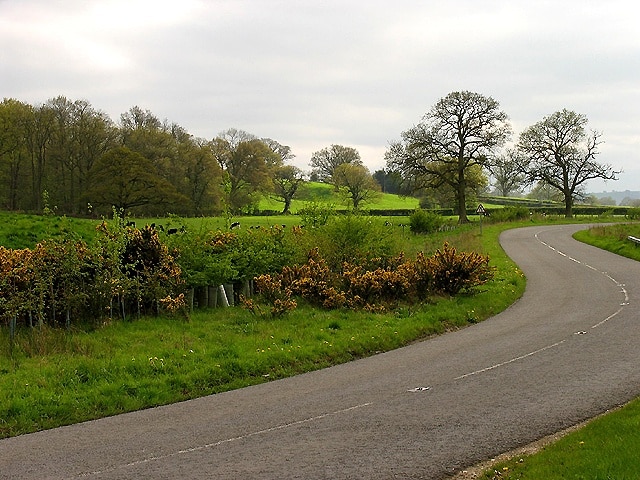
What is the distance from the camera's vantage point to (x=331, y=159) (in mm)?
126625

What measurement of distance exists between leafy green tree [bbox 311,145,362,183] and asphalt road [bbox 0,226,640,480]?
4417 inches

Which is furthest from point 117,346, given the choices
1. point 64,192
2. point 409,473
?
point 64,192

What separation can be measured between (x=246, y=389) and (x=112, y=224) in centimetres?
711

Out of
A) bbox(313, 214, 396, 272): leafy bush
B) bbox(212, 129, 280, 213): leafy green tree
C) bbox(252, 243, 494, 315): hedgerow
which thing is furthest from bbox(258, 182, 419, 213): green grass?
bbox(252, 243, 494, 315): hedgerow

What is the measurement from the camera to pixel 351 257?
68.9 feet

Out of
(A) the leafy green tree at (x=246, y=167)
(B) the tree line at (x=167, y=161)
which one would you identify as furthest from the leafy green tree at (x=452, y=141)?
(A) the leafy green tree at (x=246, y=167)

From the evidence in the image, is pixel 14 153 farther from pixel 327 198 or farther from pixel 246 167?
pixel 327 198

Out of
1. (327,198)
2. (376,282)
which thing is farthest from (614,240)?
(327,198)

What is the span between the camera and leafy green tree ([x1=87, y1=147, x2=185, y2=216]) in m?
56.0

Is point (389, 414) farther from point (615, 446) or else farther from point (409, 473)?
point (615, 446)

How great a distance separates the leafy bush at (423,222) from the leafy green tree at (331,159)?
73554 mm

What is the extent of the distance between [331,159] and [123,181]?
74.3 meters

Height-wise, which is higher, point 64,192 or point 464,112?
point 464,112

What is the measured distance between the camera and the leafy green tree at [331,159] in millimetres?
124750
